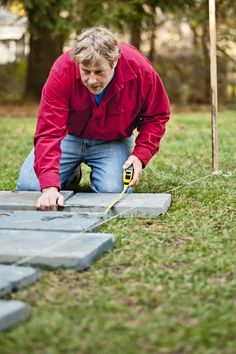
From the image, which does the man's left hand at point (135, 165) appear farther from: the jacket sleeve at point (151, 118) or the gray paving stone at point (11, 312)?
A: the gray paving stone at point (11, 312)

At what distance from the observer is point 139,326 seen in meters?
2.09

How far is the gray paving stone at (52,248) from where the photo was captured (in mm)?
2631

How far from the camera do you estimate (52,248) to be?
273 cm

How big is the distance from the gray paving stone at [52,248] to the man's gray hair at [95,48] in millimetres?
930

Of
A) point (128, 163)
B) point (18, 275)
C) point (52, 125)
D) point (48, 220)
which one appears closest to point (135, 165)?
point (128, 163)

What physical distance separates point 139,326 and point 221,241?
43.5 inches

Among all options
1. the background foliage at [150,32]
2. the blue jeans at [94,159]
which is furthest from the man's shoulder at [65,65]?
the background foliage at [150,32]

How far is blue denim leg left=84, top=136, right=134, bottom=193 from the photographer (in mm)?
4191

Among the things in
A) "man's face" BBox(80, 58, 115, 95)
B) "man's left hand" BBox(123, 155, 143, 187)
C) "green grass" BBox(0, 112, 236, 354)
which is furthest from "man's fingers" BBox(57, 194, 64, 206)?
"man's face" BBox(80, 58, 115, 95)

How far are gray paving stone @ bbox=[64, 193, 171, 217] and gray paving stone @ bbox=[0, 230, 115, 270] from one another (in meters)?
0.65

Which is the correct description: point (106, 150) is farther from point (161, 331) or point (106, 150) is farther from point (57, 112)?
point (161, 331)

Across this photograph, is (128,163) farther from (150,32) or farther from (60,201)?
(150,32)

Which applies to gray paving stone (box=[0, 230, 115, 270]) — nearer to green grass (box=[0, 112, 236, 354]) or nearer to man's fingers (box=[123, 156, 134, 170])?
green grass (box=[0, 112, 236, 354])

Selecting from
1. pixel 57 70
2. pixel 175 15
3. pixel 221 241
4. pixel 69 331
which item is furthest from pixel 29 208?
pixel 175 15
